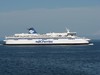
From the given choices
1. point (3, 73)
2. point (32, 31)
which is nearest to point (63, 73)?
point (3, 73)

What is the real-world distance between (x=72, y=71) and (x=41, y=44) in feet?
360

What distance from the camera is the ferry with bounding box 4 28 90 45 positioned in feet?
531

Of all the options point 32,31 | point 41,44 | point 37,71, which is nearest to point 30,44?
point 41,44

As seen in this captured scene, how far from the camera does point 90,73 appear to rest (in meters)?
53.4

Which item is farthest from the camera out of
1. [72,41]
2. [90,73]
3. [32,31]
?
[32,31]

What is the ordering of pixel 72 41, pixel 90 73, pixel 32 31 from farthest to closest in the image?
1. pixel 32 31
2. pixel 72 41
3. pixel 90 73

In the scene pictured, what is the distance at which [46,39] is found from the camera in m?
164

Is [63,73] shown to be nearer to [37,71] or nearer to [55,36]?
[37,71]

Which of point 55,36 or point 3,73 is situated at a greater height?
point 55,36

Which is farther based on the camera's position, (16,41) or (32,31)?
(32,31)

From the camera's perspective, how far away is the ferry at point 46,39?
531 ft

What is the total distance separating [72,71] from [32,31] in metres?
123

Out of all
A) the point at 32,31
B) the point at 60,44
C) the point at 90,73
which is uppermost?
the point at 32,31

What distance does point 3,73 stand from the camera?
177ft
